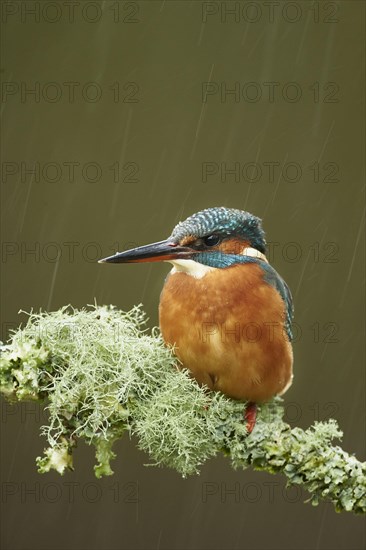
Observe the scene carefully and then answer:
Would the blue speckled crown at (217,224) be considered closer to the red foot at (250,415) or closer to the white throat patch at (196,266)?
the white throat patch at (196,266)

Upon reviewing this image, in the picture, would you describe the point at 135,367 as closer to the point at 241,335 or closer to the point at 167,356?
the point at 167,356

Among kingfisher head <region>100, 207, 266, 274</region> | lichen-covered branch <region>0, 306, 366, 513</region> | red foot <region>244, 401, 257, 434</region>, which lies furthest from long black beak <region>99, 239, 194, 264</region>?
red foot <region>244, 401, 257, 434</region>

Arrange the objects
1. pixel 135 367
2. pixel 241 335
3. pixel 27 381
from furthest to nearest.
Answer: pixel 241 335 → pixel 135 367 → pixel 27 381

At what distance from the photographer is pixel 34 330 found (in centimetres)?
162

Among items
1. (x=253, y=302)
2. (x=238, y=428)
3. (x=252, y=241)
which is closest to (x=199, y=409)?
(x=238, y=428)

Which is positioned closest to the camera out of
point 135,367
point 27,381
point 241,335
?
point 27,381

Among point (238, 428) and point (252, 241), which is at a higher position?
point (252, 241)

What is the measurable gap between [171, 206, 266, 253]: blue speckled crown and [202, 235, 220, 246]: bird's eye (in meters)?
0.01

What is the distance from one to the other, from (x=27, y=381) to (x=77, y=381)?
0.10m

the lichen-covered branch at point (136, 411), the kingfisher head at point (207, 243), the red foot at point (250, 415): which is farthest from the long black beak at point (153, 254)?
the red foot at point (250, 415)

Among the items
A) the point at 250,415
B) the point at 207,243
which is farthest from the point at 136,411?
the point at 207,243

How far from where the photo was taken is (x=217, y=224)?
1751 mm

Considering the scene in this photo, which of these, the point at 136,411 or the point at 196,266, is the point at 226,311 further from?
the point at 136,411

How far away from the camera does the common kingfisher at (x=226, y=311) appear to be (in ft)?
5.81
